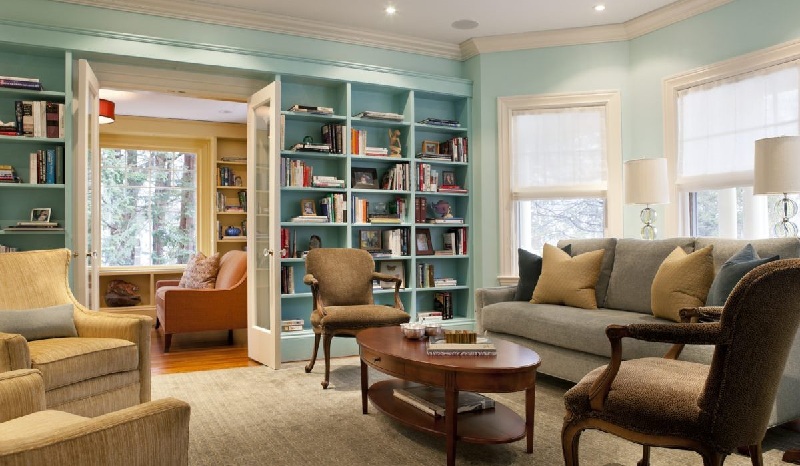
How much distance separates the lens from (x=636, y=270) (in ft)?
13.1

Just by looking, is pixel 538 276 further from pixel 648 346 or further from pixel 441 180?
pixel 441 180

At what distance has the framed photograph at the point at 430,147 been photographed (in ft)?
18.8

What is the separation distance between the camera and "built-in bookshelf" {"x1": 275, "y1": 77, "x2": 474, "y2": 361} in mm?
5145

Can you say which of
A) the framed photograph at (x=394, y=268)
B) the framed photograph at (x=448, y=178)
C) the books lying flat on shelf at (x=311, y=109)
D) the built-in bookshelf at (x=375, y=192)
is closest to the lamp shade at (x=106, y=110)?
the built-in bookshelf at (x=375, y=192)

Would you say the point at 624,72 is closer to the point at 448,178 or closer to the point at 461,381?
the point at 448,178

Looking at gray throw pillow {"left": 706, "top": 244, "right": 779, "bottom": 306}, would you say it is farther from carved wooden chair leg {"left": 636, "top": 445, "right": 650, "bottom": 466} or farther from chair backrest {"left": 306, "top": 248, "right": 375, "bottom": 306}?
chair backrest {"left": 306, "top": 248, "right": 375, "bottom": 306}

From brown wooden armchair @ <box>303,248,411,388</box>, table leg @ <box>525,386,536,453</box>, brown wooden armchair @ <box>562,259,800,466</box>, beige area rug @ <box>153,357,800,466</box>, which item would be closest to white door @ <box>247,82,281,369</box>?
brown wooden armchair @ <box>303,248,411,388</box>

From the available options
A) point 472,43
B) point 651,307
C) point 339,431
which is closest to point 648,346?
point 651,307

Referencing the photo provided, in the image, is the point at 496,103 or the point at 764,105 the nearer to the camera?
the point at 764,105

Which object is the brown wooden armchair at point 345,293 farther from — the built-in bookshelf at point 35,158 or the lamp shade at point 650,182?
the lamp shade at point 650,182

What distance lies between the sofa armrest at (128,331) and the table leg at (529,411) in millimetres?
1993

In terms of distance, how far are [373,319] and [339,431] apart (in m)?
1.08

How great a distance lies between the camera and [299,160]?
517 cm

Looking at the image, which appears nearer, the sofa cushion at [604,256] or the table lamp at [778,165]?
the table lamp at [778,165]
